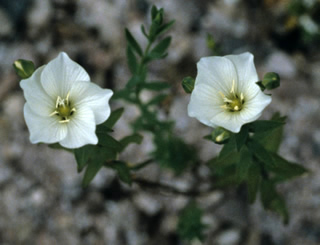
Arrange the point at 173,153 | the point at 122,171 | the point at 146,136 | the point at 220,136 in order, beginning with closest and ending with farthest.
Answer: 1. the point at 220,136
2. the point at 122,171
3. the point at 173,153
4. the point at 146,136

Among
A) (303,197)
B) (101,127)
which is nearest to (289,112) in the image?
(303,197)

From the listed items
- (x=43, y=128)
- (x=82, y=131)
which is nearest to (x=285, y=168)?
(x=82, y=131)

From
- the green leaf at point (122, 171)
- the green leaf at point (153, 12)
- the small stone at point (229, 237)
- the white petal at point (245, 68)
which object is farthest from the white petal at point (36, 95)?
the small stone at point (229, 237)

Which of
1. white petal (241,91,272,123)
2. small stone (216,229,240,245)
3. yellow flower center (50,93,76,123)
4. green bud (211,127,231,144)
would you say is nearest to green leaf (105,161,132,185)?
yellow flower center (50,93,76,123)

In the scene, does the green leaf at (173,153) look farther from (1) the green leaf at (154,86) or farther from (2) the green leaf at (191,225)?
(1) the green leaf at (154,86)

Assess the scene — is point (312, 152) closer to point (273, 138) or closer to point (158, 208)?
point (273, 138)

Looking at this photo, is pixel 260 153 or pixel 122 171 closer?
pixel 260 153

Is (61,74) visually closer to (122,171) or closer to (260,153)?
(122,171)
